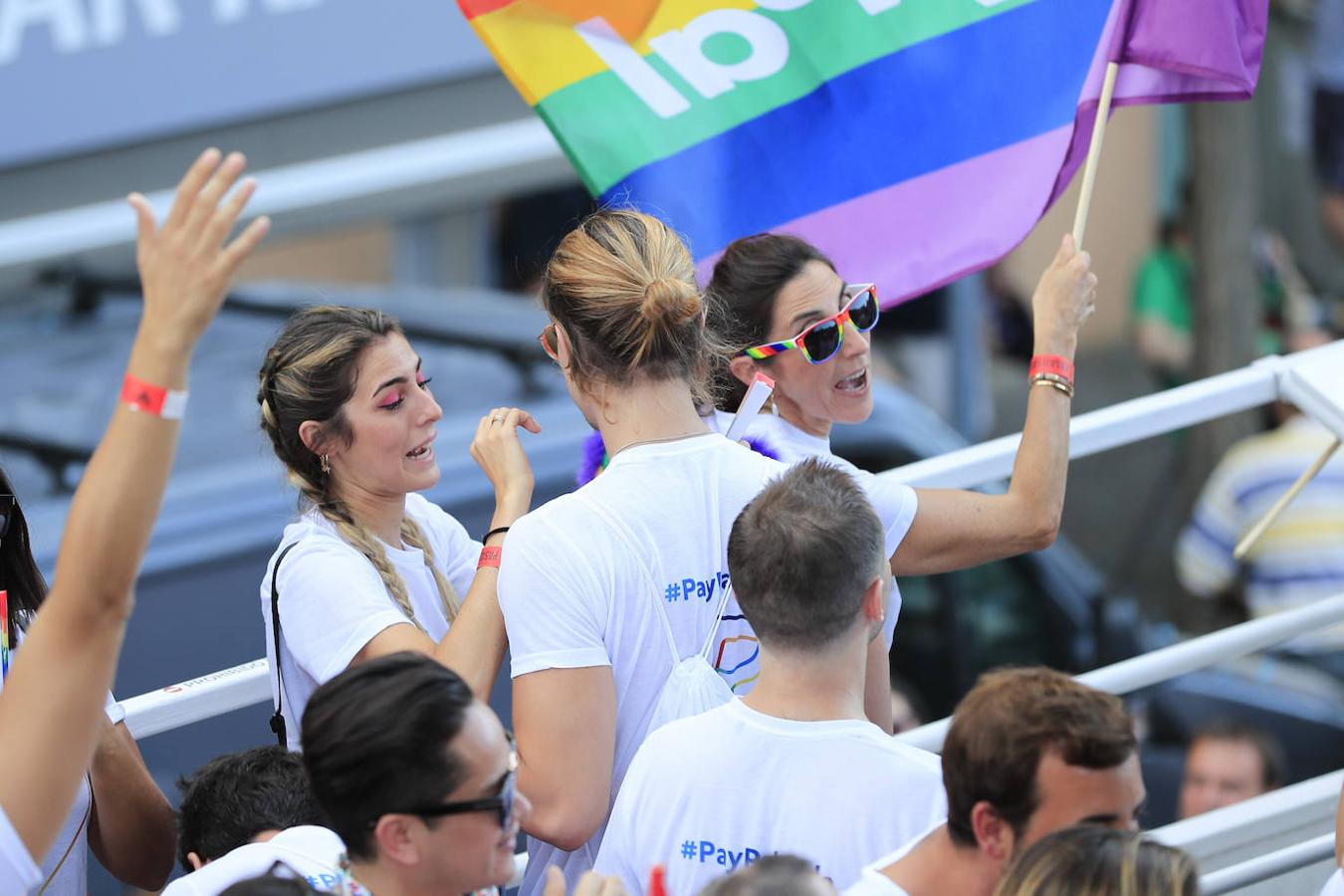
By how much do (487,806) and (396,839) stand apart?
105 millimetres

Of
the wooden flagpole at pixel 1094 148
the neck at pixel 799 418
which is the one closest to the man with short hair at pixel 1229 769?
the wooden flagpole at pixel 1094 148

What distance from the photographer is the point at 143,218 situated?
6.40 ft

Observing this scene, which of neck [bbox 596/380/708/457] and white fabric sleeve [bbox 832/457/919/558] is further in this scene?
white fabric sleeve [bbox 832/457/919/558]

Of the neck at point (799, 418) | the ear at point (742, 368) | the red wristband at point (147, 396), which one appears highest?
the red wristband at point (147, 396)

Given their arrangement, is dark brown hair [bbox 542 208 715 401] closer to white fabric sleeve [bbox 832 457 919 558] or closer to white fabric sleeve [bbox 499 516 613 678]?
white fabric sleeve [bbox 499 516 613 678]

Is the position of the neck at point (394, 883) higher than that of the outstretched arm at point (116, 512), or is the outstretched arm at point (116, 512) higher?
the outstretched arm at point (116, 512)

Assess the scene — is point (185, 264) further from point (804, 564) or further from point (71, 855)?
point (71, 855)

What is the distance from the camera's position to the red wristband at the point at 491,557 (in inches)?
110

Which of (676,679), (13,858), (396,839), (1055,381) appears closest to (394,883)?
(396,839)

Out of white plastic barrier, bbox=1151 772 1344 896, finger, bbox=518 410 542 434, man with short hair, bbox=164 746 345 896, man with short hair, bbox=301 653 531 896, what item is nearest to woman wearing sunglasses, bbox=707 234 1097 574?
finger, bbox=518 410 542 434

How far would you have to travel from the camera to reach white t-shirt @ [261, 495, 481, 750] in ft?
8.99

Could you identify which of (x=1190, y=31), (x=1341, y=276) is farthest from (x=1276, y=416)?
(x=1341, y=276)

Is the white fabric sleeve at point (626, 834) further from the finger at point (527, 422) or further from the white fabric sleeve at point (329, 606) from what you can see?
the finger at point (527, 422)

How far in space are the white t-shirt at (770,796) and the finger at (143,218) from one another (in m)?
0.89
